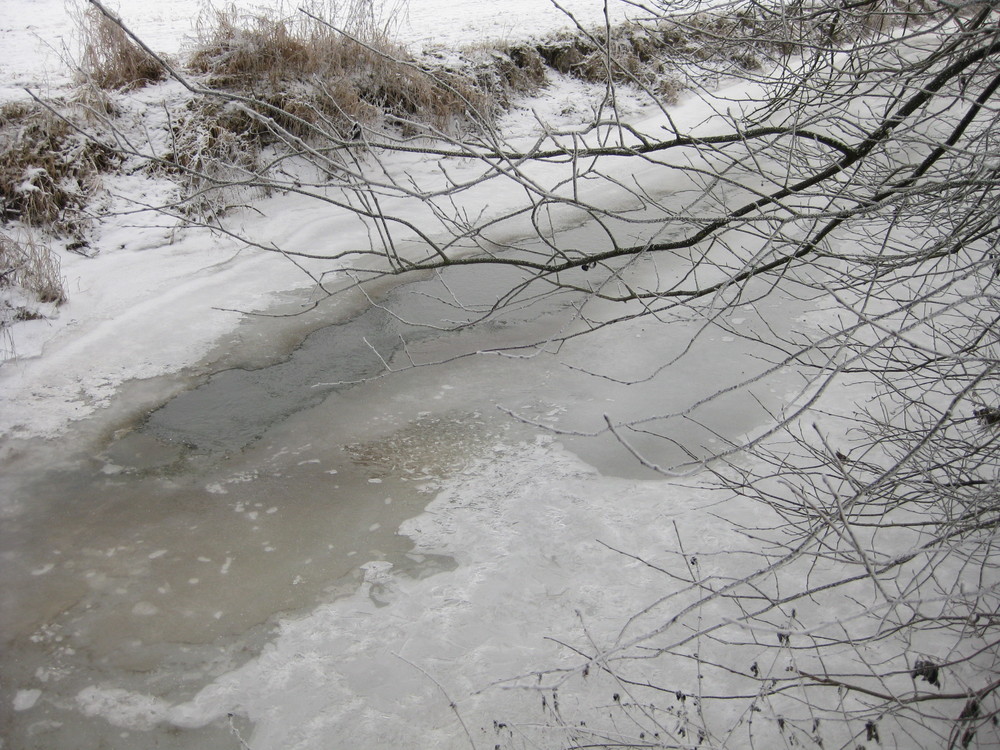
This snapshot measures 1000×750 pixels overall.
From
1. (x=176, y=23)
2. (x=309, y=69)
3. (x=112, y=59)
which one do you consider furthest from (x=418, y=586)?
(x=176, y=23)

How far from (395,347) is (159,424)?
5.05 ft

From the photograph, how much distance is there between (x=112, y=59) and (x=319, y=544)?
251 inches

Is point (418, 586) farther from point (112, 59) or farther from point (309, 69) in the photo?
point (112, 59)

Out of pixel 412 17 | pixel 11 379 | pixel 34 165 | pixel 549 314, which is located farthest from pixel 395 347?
pixel 412 17

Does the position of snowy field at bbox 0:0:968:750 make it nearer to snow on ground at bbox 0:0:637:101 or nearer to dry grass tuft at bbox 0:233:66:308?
dry grass tuft at bbox 0:233:66:308

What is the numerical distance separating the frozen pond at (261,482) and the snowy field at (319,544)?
0.01 meters

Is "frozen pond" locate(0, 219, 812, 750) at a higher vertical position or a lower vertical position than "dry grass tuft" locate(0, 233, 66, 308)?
lower

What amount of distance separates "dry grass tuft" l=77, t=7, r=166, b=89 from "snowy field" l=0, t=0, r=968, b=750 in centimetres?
293

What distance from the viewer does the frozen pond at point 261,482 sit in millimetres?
3045

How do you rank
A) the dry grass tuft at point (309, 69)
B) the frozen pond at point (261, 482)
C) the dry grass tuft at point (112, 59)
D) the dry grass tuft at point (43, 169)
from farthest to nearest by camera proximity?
the dry grass tuft at point (309, 69)
the dry grass tuft at point (112, 59)
the dry grass tuft at point (43, 169)
the frozen pond at point (261, 482)

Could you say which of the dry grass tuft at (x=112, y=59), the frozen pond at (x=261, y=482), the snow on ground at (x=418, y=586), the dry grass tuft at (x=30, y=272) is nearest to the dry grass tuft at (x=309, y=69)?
the dry grass tuft at (x=112, y=59)

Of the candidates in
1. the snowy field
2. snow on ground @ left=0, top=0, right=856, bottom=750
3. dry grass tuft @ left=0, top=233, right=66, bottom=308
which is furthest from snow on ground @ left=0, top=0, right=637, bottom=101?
the snowy field

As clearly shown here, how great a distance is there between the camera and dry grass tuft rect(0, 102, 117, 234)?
6.29 metres

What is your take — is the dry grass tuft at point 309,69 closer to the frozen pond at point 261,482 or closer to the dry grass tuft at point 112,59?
the dry grass tuft at point 112,59
